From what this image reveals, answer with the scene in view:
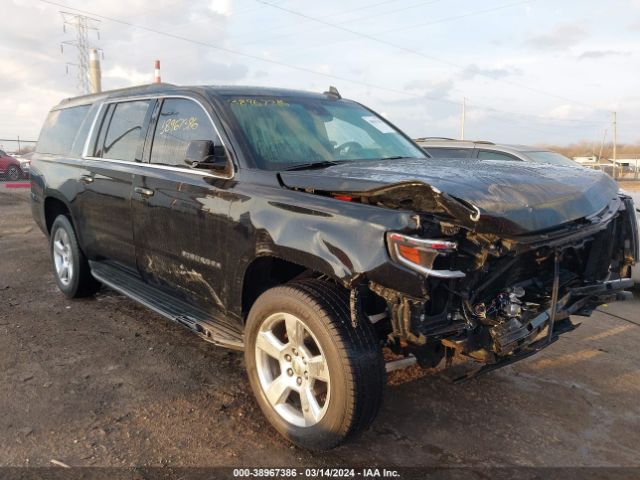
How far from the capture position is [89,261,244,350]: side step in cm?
339

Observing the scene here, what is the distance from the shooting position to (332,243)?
2629 mm

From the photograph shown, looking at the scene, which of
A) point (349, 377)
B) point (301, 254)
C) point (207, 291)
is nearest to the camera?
point (349, 377)

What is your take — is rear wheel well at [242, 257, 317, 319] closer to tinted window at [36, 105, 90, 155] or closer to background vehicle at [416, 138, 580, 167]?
tinted window at [36, 105, 90, 155]

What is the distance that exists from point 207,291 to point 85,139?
8.15 feet

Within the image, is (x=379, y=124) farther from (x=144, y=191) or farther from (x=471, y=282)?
(x=471, y=282)

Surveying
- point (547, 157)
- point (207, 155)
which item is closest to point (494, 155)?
point (547, 157)

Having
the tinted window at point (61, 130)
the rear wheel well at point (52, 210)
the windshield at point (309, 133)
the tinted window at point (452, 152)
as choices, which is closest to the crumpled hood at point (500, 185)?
the windshield at point (309, 133)

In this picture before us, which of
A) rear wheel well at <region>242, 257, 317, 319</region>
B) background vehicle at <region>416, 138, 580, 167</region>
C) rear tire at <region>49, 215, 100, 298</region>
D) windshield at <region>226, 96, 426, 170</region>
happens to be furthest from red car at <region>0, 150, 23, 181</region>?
rear wheel well at <region>242, 257, 317, 319</region>

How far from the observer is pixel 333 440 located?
2.71 metres

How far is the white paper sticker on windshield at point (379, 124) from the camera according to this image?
4.51m

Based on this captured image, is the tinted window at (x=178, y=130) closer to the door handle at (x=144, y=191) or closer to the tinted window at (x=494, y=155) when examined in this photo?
the door handle at (x=144, y=191)

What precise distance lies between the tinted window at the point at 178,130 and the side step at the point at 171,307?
1.00m

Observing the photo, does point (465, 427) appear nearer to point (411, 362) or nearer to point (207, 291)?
point (411, 362)

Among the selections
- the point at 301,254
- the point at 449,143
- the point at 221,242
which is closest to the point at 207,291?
the point at 221,242
